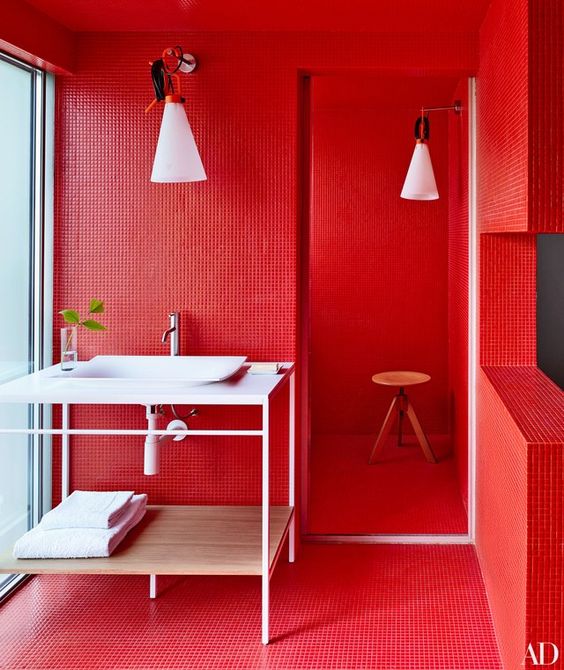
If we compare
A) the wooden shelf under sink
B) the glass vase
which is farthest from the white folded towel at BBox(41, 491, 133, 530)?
the glass vase

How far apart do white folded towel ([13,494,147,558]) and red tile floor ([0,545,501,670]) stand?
1.03 ft

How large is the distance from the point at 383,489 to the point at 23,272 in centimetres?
243

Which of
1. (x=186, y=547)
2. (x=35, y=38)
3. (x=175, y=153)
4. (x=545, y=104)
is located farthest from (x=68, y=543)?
(x=545, y=104)

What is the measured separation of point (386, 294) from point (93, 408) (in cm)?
260

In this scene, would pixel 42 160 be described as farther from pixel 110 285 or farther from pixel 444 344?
pixel 444 344

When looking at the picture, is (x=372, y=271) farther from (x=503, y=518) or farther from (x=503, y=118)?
(x=503, y=518)

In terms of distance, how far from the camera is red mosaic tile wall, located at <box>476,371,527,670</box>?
226 cm

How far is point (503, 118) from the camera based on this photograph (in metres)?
2.90

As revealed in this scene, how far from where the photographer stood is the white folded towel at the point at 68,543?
283 centimetres

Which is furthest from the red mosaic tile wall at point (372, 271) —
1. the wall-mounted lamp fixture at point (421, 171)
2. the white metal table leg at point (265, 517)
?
the white metal table leg at point (265, 517)

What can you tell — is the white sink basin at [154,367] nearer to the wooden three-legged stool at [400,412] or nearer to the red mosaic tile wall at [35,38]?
the red mosaic tile wall at [35,38]

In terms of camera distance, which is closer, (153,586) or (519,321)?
(153,586)

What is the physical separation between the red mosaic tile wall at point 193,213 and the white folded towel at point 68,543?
75cm

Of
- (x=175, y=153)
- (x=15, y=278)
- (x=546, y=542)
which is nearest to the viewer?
(x=546, y=542)
